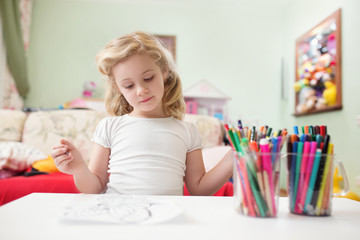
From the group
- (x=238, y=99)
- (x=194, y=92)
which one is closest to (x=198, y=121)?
(x=194, y=92)

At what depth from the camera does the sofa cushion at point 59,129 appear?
200 centimetres

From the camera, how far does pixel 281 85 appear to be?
4.11 m

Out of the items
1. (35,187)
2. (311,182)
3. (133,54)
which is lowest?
(35,187)

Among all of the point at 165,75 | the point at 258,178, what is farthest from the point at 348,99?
the point at 258,178

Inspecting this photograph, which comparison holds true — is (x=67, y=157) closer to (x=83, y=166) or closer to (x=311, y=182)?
(x=83, y=166)

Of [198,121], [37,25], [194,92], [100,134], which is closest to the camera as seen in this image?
[100,134]

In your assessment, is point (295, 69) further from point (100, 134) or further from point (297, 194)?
point (297, 194)

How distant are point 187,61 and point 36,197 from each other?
11.8ft

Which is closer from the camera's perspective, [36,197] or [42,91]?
[36,197]

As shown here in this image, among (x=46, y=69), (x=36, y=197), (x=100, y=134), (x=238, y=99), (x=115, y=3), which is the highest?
(x=115, y=3)

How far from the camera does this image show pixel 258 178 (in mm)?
471

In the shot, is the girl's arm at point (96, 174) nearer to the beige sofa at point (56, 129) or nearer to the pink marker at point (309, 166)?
the pink marker at point (309, 166)

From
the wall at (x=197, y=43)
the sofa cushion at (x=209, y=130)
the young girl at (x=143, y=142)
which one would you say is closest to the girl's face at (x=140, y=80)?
the young girl at (x=143, y=142)

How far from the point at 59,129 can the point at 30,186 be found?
67 cm
